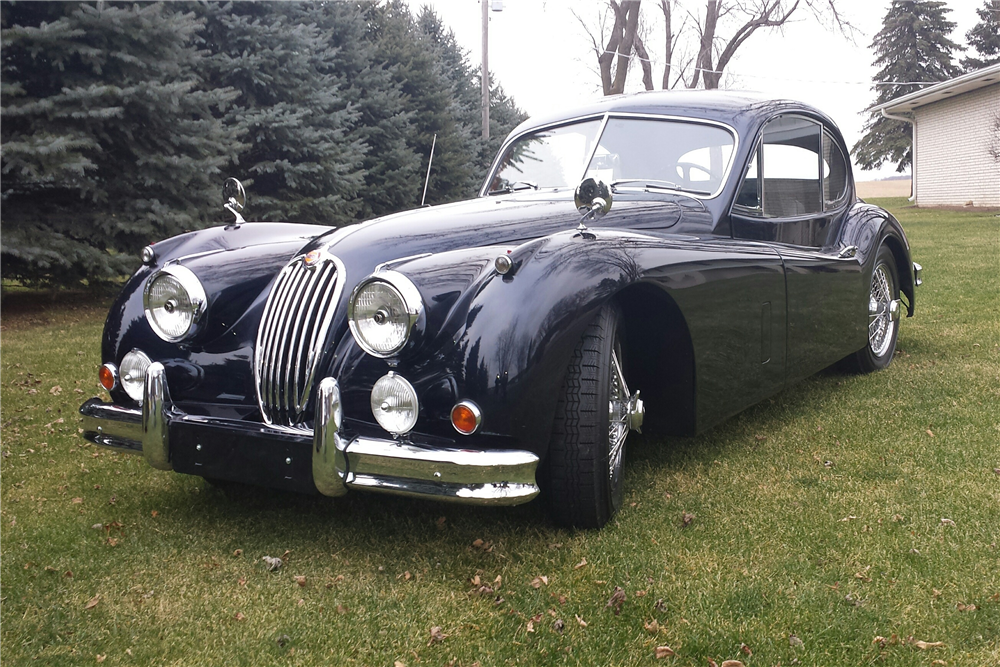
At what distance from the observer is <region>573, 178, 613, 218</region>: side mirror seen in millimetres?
3031

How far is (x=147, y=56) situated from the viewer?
344 inches

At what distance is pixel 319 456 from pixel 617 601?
1.00 meters

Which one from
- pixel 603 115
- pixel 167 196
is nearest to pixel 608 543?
pixel 603 115

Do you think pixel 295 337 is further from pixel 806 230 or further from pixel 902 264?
pixel 902 264

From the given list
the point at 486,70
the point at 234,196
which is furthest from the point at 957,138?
the point at 234,196

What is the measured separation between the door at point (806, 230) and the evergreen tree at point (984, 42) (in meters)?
36.1

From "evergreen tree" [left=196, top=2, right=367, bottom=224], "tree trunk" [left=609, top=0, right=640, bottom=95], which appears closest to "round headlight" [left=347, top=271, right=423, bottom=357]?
"evergreen tree" [left=196, top=2, right=367, bottom=224]

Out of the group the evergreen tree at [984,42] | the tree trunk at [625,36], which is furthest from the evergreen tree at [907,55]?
the tree trunk at [625,36]

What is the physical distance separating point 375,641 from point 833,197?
392cm

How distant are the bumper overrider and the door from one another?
205 cm

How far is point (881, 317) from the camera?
559cm

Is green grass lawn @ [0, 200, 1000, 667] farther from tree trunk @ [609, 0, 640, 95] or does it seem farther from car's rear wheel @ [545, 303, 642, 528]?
tree trunk @ [609, 0, 640, 95]

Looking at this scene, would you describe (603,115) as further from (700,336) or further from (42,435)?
(42,435)

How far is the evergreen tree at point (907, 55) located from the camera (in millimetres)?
35844
